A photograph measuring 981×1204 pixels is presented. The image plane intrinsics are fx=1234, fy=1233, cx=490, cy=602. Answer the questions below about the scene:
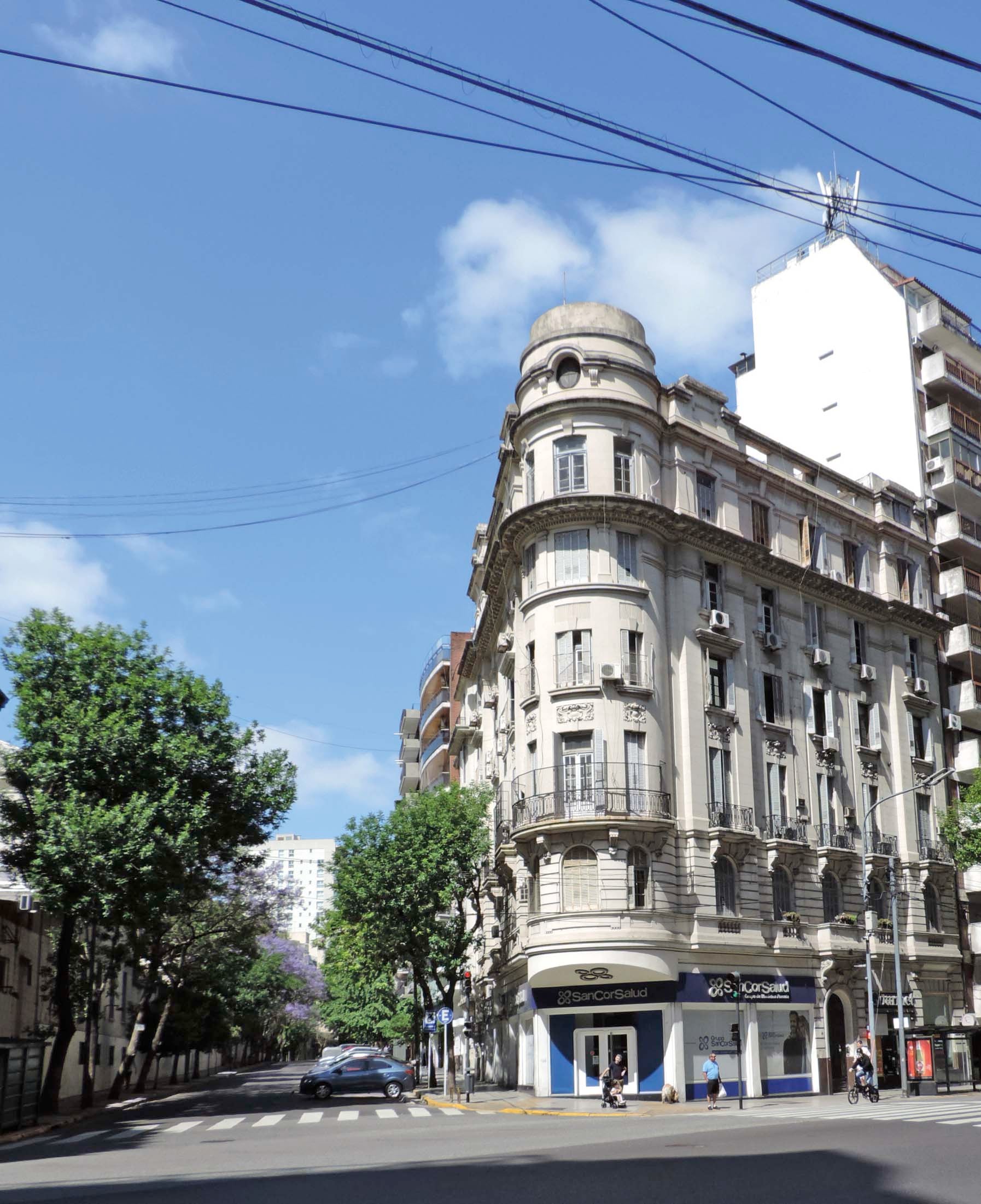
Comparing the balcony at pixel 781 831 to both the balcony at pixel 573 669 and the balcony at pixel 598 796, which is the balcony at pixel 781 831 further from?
the balcony at pixel 573 669

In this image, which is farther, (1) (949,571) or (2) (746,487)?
(1) (949,571)

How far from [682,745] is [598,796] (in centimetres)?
394

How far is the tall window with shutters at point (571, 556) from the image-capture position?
3903cm

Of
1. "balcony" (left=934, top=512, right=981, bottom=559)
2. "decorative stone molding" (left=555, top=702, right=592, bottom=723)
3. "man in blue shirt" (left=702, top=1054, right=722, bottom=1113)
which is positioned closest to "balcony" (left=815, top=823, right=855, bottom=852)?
"decorative stone molding" (left=555, top=702, right=592, bottom=723)

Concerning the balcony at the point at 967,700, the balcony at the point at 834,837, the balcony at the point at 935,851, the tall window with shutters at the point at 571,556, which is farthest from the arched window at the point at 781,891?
the balcony at the point at 967,700

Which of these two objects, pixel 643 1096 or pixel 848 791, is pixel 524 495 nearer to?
pixel 848 791

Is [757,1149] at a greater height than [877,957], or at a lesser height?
lesser

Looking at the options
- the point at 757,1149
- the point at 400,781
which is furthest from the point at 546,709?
the point at 400,781

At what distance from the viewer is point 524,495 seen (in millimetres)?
41750

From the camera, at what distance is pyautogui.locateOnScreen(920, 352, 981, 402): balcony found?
54469 millimetres

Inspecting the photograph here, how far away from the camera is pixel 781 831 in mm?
41156

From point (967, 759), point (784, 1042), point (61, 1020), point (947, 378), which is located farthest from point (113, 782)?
point (947, 378)

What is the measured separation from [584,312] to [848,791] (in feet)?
64.5

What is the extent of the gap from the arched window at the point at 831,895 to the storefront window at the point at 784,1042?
371 centimetres
